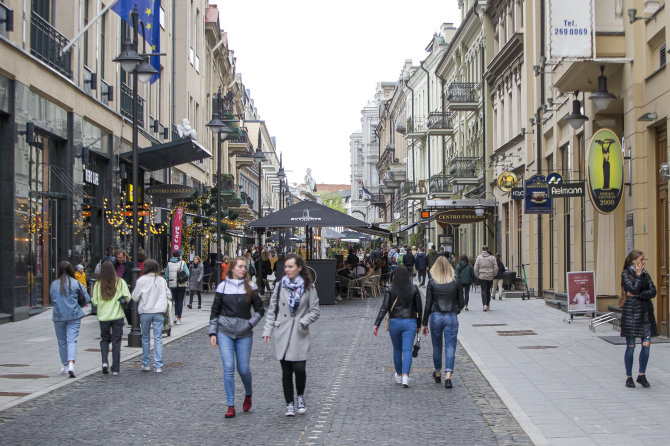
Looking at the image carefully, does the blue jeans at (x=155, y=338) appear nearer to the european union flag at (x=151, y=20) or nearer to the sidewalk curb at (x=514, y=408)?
the sidewalk curb at (x=514, y=408)

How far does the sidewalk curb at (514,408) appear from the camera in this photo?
7826 millimetres

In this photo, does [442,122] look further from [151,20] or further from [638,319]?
[638,319]

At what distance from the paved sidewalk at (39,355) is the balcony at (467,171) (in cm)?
2207

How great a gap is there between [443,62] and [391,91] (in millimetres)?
58175

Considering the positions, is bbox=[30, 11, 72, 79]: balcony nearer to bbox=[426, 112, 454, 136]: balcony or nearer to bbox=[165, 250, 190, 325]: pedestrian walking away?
bbox=[165, 250, 190, 325]: pedestrian walking away

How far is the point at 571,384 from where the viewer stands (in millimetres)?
10914

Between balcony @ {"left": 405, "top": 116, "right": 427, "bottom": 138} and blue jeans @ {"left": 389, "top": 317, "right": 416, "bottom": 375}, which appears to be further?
balcony @ {"left": 405, "top": 116, "right": 427, "bottom": 138}

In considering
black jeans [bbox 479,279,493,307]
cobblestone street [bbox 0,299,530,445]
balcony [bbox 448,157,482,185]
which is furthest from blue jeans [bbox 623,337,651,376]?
balcony [bbox 448,157,482,185]

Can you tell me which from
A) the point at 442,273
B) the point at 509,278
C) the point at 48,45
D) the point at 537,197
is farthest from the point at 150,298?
the point at 509,278

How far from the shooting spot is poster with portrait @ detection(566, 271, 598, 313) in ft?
61.1

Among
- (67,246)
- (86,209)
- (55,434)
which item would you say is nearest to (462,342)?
(55,434)

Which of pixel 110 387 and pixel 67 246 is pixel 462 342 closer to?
pixel 110 387

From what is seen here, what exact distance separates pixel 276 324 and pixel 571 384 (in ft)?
13.1

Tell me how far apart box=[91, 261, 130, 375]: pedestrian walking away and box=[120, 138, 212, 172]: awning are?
46.0ft
